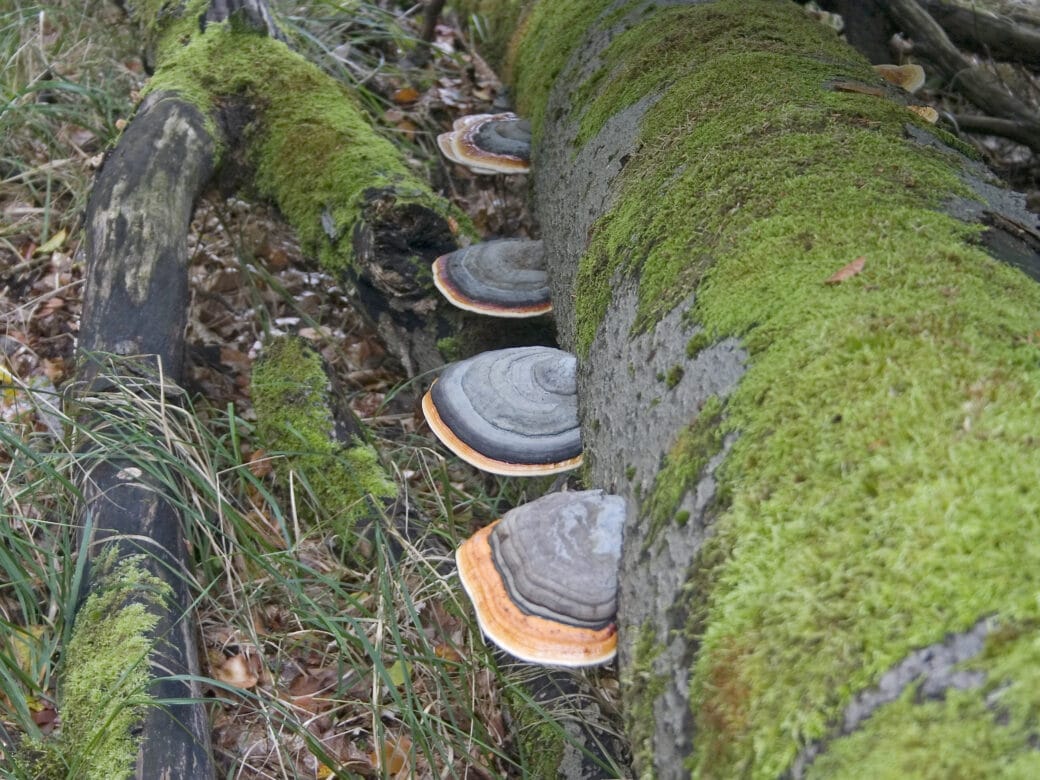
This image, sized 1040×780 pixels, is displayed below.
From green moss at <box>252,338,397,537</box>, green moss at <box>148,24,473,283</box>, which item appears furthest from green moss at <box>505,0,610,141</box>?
green moss at <box>252,338,397,537</box>

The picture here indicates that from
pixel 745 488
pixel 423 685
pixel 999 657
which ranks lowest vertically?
pixel 423 685

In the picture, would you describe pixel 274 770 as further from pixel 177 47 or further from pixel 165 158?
pixel 177 47

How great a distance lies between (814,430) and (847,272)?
0.49 metres

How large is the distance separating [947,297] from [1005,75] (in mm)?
6197

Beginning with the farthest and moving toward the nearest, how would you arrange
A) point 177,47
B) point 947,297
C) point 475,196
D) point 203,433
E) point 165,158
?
point 475,196, point 177,47, point 165,158, point 203,433, point 947,297

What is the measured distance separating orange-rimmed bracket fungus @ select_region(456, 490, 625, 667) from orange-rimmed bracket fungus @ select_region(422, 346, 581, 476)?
64cm

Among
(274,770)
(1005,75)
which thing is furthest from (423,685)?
(1005,75)

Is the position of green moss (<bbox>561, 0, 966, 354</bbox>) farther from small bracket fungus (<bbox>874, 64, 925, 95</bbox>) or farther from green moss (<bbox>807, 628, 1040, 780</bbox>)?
small bracket fungus (<bbox>874, 64, 925, 95</bbox>)

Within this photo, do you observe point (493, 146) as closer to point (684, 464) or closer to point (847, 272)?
point (847, 272)

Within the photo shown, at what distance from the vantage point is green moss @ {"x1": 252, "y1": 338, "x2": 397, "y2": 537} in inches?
132

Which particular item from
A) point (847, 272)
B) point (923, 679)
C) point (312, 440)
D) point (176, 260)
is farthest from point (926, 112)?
point (176, 260)

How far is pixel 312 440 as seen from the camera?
11.5 ft

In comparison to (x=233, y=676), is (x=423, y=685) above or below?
above

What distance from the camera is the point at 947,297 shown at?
1.63m
